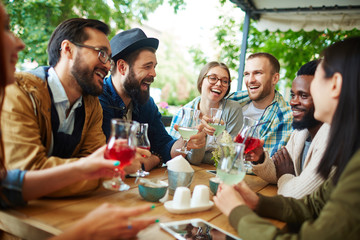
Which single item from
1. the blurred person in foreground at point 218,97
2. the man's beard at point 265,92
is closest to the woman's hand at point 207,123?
the blurred person in foreground at point 218,97

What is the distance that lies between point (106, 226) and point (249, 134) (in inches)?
46.9

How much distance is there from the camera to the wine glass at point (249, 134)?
74.7 inches

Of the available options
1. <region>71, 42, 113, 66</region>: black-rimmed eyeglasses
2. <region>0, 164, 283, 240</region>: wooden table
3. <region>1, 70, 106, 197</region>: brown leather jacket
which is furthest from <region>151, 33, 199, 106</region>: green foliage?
<region>0, 164, 283, 240</region>: wooden table

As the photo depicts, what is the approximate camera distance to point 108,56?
6.40ft

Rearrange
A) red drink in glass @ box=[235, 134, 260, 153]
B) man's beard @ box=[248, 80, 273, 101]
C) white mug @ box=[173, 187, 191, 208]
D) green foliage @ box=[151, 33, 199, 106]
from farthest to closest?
green foliage @ box=[151, 33, 199, 106], man's beard @ box=[248, 80, 273, 101], red drink in glass @ box=[235, 134, 260, 153], white mug @ box=[173, 187, 191, 208]

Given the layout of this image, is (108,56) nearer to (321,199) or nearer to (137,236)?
(137,236)

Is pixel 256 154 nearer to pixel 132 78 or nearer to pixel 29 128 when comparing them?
pixel 132 78

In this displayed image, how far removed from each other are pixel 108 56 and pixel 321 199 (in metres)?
1.52

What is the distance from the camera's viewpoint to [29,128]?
4.45ft

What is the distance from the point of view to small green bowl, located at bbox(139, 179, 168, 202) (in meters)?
1.42

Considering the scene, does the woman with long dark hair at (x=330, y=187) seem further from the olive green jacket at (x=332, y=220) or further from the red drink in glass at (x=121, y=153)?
the red drink in glass at (x=121, y=153)

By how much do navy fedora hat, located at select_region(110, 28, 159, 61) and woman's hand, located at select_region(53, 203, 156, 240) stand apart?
1.70 metres

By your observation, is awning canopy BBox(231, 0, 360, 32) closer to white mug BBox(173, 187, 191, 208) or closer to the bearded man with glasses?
the bearded man with glasses

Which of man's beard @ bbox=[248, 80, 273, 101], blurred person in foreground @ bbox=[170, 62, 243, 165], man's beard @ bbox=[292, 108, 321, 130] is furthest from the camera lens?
man's beard @ bbox=[248, 80, 273, 101]
